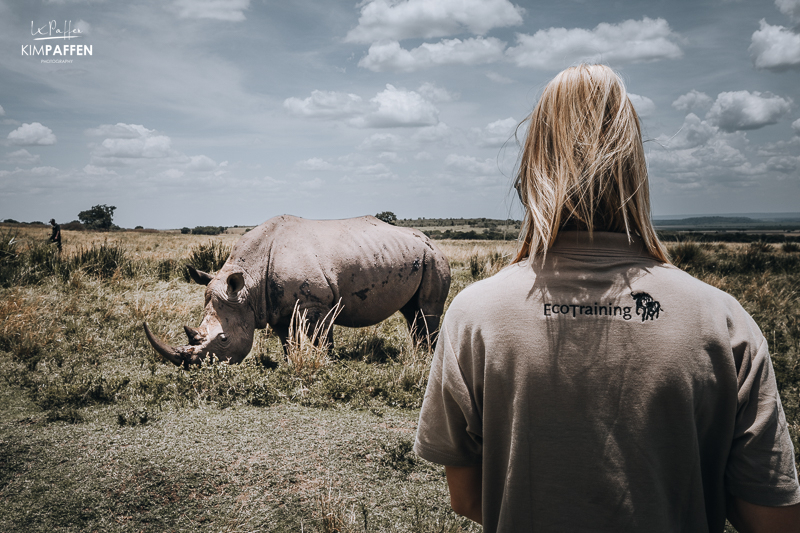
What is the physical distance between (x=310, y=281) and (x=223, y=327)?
1326 mm

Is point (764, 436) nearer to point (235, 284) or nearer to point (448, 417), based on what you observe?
point (448, 417)

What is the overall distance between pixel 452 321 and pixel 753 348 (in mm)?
787

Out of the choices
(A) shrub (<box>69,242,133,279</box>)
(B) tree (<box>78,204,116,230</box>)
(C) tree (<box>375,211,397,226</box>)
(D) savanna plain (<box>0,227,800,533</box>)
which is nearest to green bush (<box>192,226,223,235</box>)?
(B) tree (<box>78,204,116,230</box>)

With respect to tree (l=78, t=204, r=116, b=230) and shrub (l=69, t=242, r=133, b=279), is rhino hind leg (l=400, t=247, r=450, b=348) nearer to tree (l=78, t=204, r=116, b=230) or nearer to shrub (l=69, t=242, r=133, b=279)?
shrub (l=69, t=242, r=133, b=279)

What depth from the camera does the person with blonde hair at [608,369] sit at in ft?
3.97

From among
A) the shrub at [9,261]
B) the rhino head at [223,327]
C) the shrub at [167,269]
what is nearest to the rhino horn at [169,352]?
the rhino head at [223,327]

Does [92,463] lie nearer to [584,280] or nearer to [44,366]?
[44,366]

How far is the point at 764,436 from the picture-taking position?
1222 millimetres

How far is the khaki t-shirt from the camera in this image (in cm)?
120

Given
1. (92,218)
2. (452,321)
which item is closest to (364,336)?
(452,321)

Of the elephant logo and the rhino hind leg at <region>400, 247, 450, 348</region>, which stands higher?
the elephant logo

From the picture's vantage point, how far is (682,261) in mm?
17344

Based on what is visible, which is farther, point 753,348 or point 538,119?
point 538,119

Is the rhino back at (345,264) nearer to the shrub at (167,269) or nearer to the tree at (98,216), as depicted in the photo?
the shrub at (167,269)
